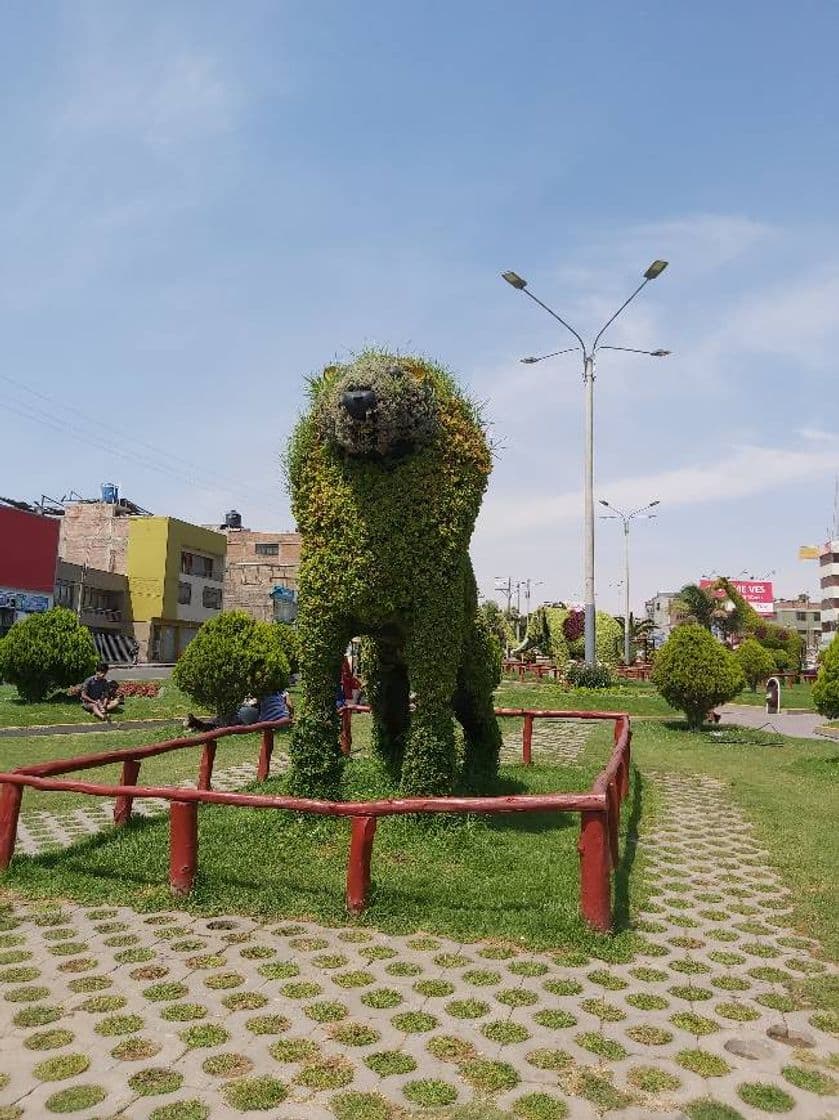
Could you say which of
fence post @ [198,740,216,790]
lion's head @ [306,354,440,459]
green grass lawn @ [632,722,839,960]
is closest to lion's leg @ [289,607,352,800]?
lion's head @ [306,354,440,459]

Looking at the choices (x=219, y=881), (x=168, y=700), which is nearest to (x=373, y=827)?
(x=219, y=881)

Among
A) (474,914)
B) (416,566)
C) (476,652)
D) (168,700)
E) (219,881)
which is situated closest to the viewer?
(474,914)

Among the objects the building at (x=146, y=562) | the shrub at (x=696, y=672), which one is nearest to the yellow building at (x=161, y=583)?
the building at (x=146, y=562)

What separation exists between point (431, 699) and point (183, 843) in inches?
88.5

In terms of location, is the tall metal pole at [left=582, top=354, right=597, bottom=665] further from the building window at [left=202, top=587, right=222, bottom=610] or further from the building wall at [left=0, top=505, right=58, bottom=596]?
the building window at [left=202, top=587, right=222, bottom=610]

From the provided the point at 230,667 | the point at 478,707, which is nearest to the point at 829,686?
the point at 478,707

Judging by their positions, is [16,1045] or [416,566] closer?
[16,1045]

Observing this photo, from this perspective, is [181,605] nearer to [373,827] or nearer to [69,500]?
[69,500]

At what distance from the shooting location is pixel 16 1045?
11.2 ft

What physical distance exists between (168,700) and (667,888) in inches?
656

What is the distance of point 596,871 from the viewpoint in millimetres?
4766

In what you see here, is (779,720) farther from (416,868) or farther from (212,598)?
(212,598)

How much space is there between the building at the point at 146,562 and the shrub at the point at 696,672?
123 feet

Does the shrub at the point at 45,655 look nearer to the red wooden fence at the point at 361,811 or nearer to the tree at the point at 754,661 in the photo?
the red wooden fence at the point at 361,811
